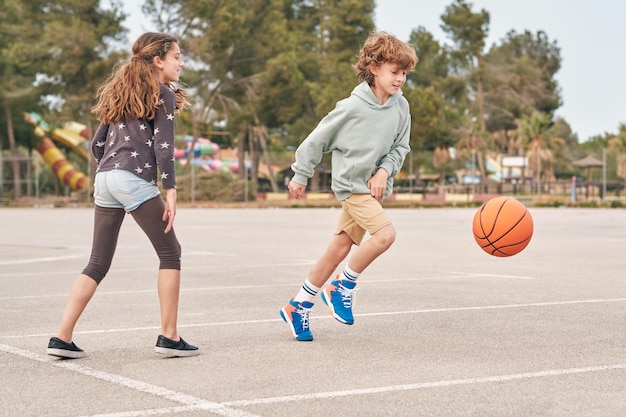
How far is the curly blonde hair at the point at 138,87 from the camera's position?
5859 millimetres

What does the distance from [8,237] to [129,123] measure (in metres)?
15.6

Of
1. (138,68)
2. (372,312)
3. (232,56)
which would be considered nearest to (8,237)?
(372,312)

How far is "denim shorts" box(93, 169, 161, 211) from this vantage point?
19.3ft

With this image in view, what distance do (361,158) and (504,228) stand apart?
7.51ft

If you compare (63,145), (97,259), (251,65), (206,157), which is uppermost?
(251,65)

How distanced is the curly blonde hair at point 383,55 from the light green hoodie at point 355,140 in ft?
0.33

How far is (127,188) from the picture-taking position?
586 centimetres

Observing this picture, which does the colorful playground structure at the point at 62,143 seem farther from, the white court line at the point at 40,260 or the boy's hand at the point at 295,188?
the boy's hand at the point at 295,188

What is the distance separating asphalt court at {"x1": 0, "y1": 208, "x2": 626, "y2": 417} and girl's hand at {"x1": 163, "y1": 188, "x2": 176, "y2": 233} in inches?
31.8

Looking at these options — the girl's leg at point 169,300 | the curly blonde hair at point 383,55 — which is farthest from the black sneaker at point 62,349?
the curly blonde hair at point 383,55

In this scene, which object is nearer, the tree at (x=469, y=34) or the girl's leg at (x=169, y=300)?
the girl's leg at (x=169, y=300)

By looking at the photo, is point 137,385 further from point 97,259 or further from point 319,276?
point 319,276

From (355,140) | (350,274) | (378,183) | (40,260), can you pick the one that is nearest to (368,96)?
(355,140)

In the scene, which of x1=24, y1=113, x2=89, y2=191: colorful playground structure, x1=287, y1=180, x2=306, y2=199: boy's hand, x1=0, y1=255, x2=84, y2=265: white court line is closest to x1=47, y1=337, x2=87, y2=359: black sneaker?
x1=287, y1=180, x2=306, y2=199: boy's hand
